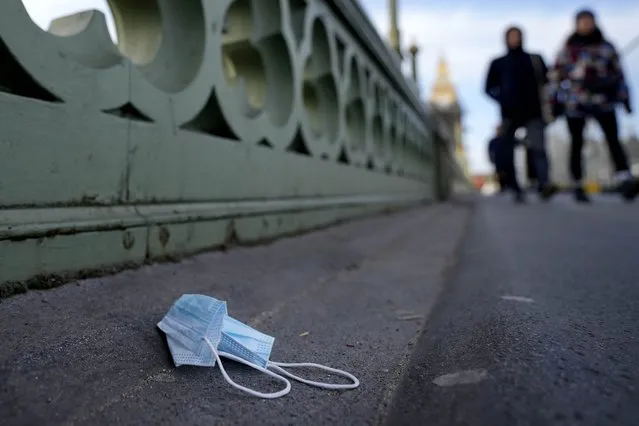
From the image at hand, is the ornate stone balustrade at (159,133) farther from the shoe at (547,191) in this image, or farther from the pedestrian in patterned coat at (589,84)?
the shoe at (547,191)

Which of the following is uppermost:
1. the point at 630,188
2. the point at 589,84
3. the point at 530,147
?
the point at 589,84

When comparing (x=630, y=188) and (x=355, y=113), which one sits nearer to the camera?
(x=355, y=113)

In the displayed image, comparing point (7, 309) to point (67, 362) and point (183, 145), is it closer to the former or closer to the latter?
point (67, 362)

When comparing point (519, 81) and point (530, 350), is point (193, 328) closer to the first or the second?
point (530, 350)

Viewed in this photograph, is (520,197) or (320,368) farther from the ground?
(520,197)

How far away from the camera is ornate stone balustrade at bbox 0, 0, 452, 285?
106cm

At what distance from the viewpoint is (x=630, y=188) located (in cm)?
552

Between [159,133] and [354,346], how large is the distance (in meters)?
0.90

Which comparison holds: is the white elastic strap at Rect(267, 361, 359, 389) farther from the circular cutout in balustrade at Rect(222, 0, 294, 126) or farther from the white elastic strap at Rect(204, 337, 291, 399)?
the circular cutout in balustrade at Rect(222, 0, 294, 126)

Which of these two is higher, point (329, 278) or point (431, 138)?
point (431, 138)

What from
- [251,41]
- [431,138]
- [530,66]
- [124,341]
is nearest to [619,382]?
[124,341]

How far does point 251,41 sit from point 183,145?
83 cm

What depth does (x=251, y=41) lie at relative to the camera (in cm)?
213

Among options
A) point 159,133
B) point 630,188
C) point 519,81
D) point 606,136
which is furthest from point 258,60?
point 630,188
